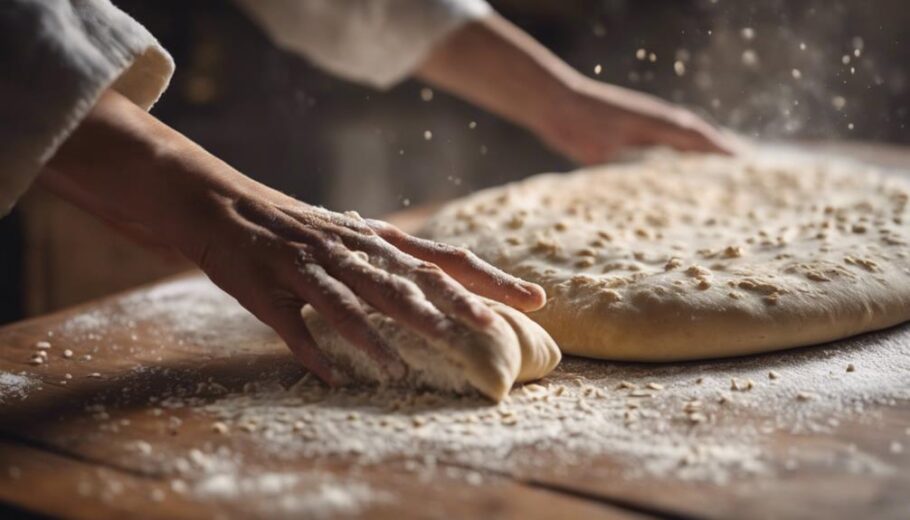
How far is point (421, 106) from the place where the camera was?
9.86 feet

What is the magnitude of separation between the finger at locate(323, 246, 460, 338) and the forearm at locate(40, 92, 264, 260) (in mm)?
149

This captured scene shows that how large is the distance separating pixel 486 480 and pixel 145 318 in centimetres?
75

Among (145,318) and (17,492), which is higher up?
(145,318)

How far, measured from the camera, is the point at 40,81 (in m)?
0.95

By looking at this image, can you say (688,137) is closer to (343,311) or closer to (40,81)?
(343,311)

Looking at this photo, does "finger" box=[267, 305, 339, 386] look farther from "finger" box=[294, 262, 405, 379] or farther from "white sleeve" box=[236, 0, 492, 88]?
"white sleeve" box=[236, 0, 492, 88]

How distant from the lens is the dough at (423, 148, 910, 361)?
42.7 inches

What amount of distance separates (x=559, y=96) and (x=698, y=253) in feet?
2.65

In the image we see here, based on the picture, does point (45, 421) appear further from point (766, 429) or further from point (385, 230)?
point (766, 429)

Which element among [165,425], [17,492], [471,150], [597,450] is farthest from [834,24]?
[17,492]

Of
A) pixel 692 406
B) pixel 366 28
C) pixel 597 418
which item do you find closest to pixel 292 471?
pixel 597 418

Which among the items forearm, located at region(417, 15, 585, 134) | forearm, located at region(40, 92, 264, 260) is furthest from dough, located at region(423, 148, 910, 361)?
forearm, located at region(40, 92, 264, 260)

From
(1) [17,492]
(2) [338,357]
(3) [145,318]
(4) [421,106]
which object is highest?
(4) [421,106]

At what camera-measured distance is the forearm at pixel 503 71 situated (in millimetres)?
1953
